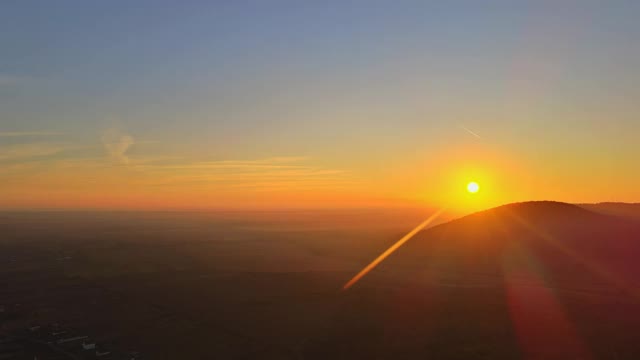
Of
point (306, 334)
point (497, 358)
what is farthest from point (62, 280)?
point (497, 358)

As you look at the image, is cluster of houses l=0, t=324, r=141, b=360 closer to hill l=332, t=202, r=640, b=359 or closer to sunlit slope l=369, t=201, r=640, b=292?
hill l=332, t=202, r=640, b=359

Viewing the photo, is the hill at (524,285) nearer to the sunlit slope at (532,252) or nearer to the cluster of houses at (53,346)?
the sunlit slope at (532,252)

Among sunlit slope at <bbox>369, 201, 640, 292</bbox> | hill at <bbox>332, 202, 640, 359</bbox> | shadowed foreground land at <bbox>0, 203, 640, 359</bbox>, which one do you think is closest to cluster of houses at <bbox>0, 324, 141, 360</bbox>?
shadowed foreground land at <bbox>0, 203, 640, 359</bbox>

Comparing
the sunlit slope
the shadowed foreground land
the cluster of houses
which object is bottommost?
the cluster of houses

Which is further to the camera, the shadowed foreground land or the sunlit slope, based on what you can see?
the sunlit slope

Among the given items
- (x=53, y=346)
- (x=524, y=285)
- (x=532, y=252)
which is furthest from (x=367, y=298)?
(x=532, y=252)

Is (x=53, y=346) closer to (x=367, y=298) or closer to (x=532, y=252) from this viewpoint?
(x=367, y=298)
